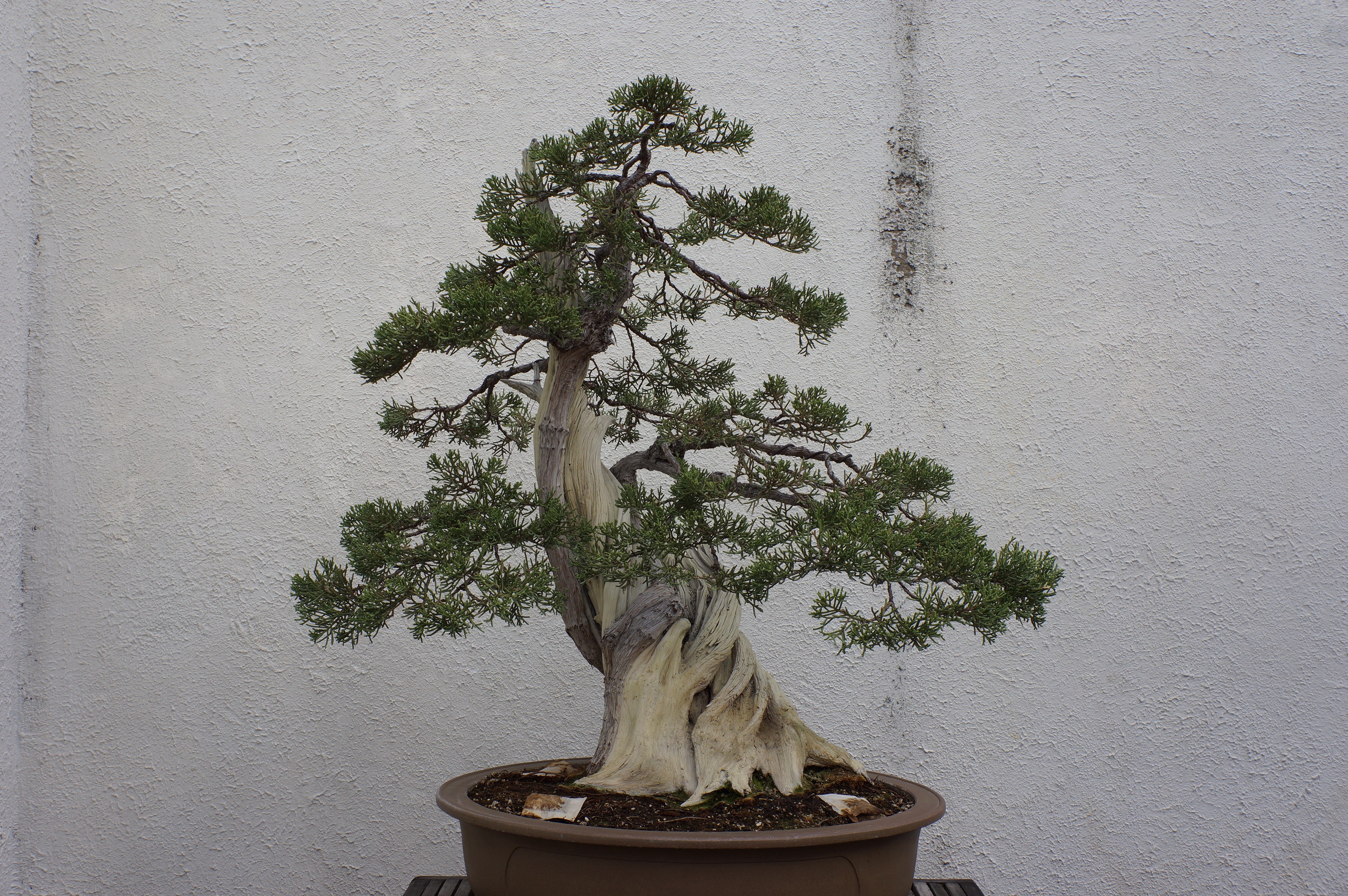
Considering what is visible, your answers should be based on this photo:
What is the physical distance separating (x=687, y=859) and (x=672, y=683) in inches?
11.7

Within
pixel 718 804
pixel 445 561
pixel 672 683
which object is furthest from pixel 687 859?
pixel 445 561

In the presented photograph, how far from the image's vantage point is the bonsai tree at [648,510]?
3.45ft

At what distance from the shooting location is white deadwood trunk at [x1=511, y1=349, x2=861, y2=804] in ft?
4.02

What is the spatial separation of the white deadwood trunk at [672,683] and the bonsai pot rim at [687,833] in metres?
0.17

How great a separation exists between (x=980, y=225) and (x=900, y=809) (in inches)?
55.9

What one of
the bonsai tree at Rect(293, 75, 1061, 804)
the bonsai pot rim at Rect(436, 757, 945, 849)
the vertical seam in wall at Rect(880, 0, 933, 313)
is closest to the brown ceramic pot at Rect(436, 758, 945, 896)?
the bonsai pot rim at Rect(436, 757, 945, 849)

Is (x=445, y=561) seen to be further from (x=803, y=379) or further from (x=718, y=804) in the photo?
(x=803, y=379)

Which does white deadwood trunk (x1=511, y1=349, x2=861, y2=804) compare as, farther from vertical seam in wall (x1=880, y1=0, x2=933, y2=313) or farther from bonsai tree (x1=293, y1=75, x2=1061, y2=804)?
vertical seam in wall (x1=880, y1=0, x2=933, y2=313)

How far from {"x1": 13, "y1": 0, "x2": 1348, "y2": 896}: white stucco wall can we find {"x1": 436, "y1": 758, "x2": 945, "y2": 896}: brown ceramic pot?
0.93m

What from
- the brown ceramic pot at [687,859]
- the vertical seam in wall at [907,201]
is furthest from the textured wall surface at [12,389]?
the vertical seam in wall at [907,201]

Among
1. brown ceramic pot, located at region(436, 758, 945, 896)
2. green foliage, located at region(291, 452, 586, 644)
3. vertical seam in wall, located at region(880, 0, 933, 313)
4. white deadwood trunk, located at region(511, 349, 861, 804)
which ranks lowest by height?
brown ceramic pot, located at region(436, 758, 945, 896)

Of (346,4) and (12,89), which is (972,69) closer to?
(346,4)

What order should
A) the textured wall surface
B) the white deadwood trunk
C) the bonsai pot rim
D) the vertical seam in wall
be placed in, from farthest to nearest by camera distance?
the vertical seam in wall < the textured wall surface < the white deadwood trunk < the bonsai pot rim

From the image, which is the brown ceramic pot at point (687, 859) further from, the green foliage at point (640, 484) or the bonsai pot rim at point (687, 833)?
the green foliage at point (640, 484)
